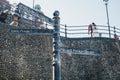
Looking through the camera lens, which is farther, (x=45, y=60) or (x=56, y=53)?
(x=45, y=60)

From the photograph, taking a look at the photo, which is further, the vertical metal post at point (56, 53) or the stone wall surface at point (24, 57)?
the stone wall surface at point (24, 57)

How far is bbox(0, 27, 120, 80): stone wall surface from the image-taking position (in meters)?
13.3

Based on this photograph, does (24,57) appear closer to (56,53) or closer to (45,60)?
(45,60)

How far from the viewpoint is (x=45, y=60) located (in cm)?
1529

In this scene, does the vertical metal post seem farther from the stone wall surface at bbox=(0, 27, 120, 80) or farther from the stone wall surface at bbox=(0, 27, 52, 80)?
the stone wall surface at bbox=(0, 27, 52, 80)

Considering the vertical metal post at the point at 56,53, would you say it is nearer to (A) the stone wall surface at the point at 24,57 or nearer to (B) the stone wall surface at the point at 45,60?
(B) the stone wall surface at the point at 45,60

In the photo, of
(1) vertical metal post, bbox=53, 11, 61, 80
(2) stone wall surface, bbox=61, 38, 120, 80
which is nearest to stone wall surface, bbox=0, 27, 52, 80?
(2) stone wall surface, bbox=61, 38, 120, 80

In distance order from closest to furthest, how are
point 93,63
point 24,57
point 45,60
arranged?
point 24,57 → point 45,60 → point 93,63

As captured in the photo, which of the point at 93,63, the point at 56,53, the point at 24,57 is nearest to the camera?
the point at 56,53

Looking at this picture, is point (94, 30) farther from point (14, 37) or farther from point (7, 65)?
point (7, 65)

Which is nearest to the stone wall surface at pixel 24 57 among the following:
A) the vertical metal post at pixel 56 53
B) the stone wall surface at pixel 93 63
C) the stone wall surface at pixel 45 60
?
the stone wall surface at pixel 45 60

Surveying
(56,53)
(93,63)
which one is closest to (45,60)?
(93,63)

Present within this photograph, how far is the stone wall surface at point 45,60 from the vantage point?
13281mm

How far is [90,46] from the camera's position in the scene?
1748cm
